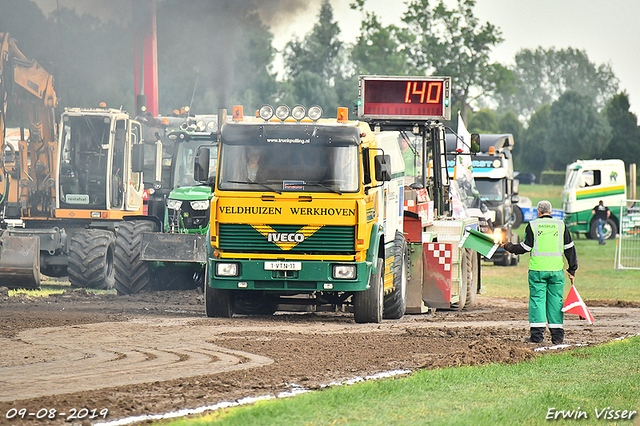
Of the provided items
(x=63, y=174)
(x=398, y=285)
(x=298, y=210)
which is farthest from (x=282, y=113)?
(x=63, y=174)

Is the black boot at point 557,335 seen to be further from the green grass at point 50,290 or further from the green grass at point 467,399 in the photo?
the green grass at point 50,290

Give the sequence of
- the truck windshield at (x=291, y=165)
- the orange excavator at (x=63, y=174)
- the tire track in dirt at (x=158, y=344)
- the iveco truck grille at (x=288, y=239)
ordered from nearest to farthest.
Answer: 1. the tire track in dirt at (x=158, y=344)
2. the iveco truck grille at (x=288, y=239)
3. the truck windshield at (x=291, y=165)
4. the orange excavator at (x=63, y=174)

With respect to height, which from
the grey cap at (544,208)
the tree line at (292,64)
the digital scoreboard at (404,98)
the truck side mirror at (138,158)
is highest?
the tree line at (292,64)

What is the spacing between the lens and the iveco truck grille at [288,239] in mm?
13797

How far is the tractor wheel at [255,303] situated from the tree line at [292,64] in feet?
14.4

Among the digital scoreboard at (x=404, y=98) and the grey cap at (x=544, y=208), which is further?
the digital scoreboard at (x=404, y=98)

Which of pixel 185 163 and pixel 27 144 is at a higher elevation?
pixel 27 144

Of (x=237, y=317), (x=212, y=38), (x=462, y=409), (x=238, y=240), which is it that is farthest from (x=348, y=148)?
(x=212, y=38)

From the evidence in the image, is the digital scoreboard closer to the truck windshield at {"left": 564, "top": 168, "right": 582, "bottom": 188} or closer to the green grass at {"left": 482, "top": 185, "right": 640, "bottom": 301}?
the green grass at {"left": 482, "top": 185, "right": 640, "bottom": 301}

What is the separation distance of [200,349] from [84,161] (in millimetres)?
10664

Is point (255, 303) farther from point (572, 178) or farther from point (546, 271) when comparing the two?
point (572, 178)

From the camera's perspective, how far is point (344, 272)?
45.4 ft

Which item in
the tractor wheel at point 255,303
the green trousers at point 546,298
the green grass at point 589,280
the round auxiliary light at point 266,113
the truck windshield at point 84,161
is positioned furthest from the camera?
the green grass at point 589,280

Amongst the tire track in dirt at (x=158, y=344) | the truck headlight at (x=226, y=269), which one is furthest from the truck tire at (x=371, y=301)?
the truck headlight at (x=226, y=269)
